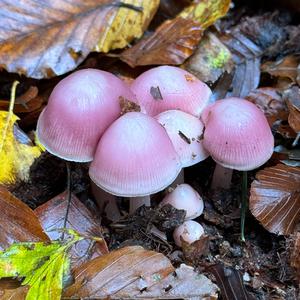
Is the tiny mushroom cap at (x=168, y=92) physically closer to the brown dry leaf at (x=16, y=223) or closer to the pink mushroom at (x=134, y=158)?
the pink mushroom at (x=134, y=158)

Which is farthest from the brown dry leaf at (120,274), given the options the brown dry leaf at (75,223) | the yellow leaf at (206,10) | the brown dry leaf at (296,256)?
the yellow leaf at (206,10)

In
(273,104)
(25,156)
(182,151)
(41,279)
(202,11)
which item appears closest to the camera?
(41,279)

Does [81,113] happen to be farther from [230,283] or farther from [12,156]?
[230,283]

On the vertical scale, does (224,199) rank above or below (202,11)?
below

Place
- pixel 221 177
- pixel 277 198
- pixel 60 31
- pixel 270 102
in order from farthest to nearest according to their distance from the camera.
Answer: pixel 60 31 < pixel 270 102 < pixel 221 177 < pixel 277 198

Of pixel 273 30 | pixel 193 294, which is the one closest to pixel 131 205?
pixel 193 294

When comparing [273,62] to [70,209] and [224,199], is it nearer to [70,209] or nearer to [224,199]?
[224,199]

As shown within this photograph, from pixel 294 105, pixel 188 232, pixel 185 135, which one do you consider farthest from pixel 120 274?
pixel 294 105
